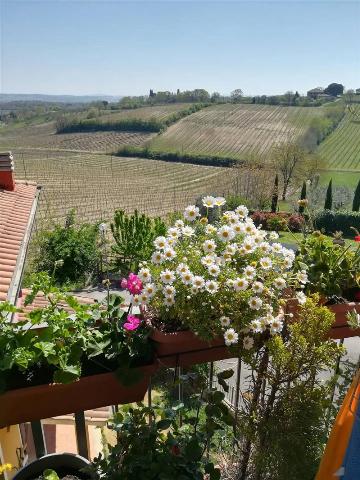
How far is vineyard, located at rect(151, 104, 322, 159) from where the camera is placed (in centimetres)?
5856

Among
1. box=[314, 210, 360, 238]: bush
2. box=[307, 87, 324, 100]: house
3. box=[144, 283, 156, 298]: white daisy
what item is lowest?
box=[314, 210, 360, 238]: bush

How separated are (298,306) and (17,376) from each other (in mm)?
1206

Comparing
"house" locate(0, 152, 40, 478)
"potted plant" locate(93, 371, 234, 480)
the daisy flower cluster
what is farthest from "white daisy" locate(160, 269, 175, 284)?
"house" locate(0, 152, 40, 478)

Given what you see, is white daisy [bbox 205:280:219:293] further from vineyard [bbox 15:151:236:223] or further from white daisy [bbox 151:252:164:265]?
vineyard [bbox 15:151:236:223]

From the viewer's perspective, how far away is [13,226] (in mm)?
6586

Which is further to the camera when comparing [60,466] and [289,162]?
[289,162]

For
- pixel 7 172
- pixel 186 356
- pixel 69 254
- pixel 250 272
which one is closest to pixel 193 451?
pixel 186 356

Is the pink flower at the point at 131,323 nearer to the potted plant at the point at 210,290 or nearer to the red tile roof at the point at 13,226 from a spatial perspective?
the potted plant at the point at 210,290

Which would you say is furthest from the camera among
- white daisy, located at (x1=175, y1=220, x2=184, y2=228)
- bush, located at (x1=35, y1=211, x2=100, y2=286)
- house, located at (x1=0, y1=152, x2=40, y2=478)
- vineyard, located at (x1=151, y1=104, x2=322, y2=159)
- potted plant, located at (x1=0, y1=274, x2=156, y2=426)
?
vineyard, located at (x1=151, y1=104, x2=322, y2=159)

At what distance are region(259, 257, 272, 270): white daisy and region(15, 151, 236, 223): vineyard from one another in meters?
22.2

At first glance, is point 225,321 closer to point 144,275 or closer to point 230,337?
point 230,337

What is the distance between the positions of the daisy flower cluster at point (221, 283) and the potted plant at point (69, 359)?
167 millimetres

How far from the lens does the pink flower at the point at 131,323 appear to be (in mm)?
1579

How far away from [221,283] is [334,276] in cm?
71
